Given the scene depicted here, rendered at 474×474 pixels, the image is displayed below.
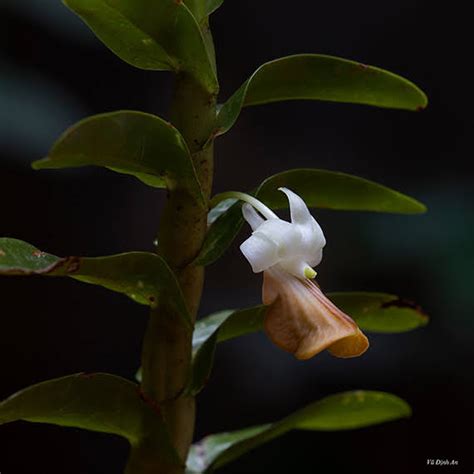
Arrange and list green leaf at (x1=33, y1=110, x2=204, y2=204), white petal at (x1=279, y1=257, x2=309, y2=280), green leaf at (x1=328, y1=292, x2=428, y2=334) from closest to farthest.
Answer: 1. green leaf at (x1=33, y1=110, x2=204, y2=204)
2. white petal at (x1=279, y1=257, x2=309, y2=280)
3. green leaf at (x1=328, y1=292, x2=428, y2=334)

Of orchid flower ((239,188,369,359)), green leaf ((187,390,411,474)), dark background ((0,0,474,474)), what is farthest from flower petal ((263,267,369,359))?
dark background ((0,0,474,474))

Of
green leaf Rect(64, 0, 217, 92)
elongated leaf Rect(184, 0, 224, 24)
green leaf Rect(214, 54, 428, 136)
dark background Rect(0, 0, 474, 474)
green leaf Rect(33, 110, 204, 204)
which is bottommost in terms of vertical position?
dark background Rect(0, 0, 474, 474)

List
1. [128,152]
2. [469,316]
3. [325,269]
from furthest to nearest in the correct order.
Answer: [325,269] < [469,316] < [128,152]

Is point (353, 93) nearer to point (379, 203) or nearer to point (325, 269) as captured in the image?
point (379, 203)

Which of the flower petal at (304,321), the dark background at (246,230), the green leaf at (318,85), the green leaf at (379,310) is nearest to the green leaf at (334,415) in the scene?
the green leaf at (379,310)

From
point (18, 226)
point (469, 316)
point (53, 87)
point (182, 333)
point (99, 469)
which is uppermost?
point (53, 87)

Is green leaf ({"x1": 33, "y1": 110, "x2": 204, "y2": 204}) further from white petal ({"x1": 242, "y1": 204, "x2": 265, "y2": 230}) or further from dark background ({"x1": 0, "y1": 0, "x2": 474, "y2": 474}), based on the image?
dark background ({"x1": 0, "y1": 0, "x2": 474, "y2": 474})

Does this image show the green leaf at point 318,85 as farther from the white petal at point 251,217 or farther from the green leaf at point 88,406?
the green leaf at point 88,406

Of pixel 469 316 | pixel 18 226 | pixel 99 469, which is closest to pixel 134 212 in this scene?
pixel 18 226
